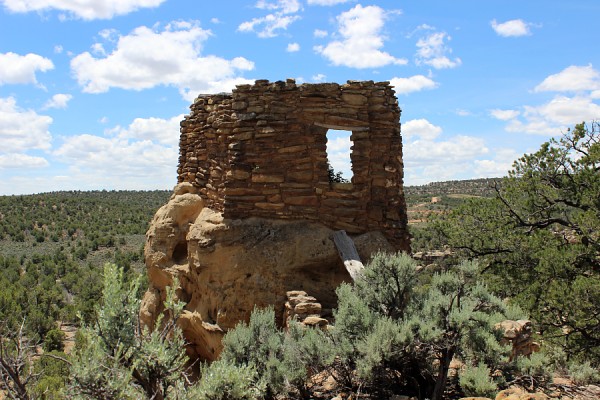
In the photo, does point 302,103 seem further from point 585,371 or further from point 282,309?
point 585,371

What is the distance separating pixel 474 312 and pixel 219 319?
4.25 metres

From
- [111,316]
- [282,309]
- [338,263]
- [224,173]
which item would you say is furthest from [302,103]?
[111,316]

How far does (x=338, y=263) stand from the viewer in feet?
27.6

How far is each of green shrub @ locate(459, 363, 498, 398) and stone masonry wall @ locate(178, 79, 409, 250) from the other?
138 inches

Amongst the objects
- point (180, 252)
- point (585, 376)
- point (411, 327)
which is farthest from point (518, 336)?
point (180, 252)

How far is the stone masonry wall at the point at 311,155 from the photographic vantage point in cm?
847

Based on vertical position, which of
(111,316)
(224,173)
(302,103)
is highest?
(302,103)

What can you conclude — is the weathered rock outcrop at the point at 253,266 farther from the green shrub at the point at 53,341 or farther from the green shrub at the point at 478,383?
the green shrub at the point at 53,341

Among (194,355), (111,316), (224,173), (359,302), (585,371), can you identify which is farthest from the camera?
(194,355)

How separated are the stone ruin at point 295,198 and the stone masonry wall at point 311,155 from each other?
2 cm

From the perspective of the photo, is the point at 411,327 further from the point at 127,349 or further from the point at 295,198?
the point at 295,198

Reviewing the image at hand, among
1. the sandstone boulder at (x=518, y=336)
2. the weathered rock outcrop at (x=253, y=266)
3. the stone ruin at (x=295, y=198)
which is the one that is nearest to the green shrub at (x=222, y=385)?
the weathered rock outcrop at (x=253, y=266)

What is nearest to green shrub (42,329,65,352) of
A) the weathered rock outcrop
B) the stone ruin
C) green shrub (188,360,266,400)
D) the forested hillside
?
the forested hillside

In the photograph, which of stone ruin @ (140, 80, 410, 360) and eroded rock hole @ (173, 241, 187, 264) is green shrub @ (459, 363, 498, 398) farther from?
eroded rock hole @ (173, 241, 187, 264)
